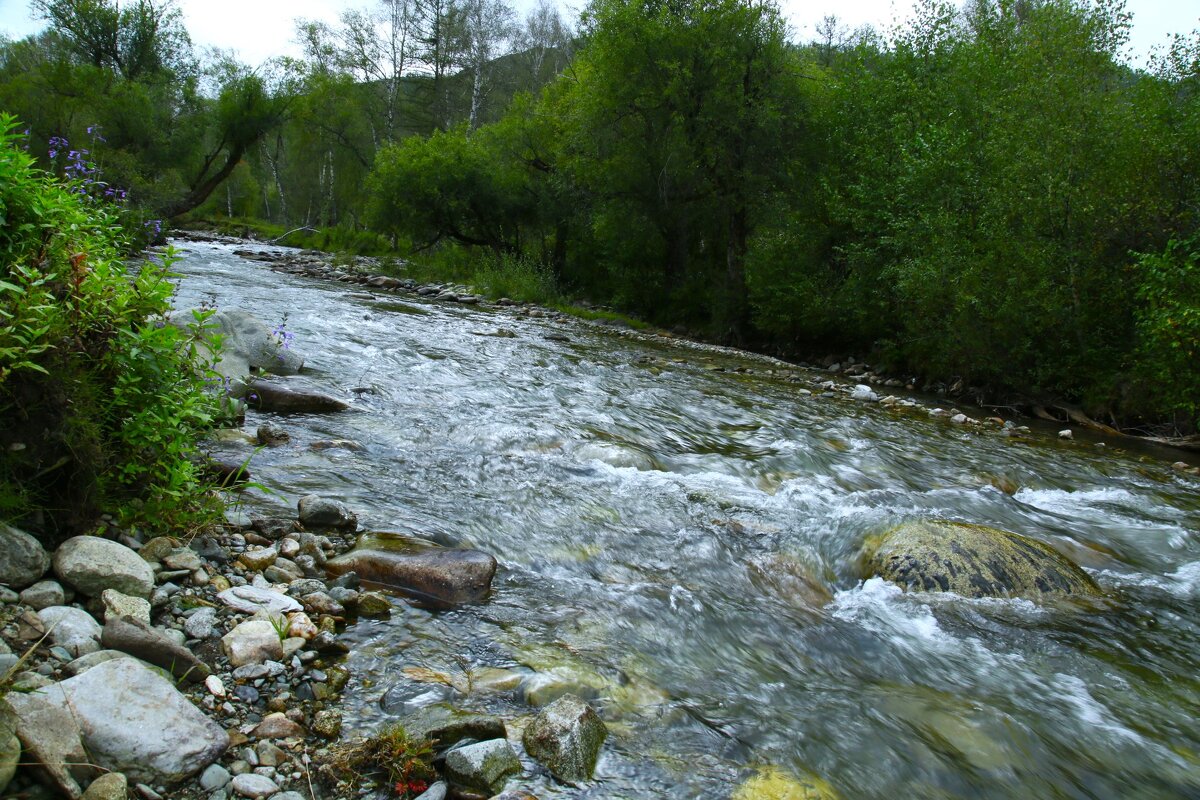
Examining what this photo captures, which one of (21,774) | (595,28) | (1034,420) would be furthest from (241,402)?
(595,28)

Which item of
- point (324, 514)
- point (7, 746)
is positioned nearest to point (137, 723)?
point (7, 746)

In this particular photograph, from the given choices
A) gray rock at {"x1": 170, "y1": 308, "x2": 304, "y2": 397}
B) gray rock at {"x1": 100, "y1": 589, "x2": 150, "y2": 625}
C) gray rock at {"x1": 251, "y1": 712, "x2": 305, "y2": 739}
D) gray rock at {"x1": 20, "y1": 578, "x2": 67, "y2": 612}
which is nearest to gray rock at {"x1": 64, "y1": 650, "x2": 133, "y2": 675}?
gray rock at {"x1": 100, "y1": 589, "x2": 150, "y2": 625}

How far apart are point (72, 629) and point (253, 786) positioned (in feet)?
3.52

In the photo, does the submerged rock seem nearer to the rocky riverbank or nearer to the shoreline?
the rocky riverbank

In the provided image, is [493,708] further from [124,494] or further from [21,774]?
[124,494]

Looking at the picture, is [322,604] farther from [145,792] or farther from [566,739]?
[566,739]

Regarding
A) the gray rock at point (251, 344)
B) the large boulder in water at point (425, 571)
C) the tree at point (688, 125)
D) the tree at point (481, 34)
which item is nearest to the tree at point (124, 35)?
the tree at point (481, 34)

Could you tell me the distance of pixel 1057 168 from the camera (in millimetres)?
14531

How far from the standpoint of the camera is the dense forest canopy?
45.6ft

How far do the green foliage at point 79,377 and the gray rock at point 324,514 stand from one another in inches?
33.9

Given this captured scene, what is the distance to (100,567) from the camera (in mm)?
3252

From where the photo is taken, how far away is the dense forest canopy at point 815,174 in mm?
13898

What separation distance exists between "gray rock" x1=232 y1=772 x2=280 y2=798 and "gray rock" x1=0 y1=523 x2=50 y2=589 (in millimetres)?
1412

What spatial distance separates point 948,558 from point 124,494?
5.82 meters
